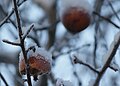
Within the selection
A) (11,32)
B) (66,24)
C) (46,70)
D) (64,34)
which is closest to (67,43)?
(64,34)

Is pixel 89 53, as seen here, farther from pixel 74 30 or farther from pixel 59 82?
pixel 59 82

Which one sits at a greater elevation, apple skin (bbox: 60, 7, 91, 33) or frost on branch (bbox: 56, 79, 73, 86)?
apple skin (bbox: 60, 7, 91, 33)

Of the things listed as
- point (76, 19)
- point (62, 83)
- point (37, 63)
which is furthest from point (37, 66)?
point (76, 19)

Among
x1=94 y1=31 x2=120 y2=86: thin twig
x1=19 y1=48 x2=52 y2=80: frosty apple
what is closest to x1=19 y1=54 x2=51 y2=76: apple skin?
x1=19 y1=48 x2=52 y2=80: frosty apple

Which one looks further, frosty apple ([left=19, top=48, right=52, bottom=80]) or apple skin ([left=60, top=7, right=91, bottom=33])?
apple skin ([left=60, top=7, right=91, bottom=33])

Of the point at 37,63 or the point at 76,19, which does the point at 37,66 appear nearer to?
the point at 37,63

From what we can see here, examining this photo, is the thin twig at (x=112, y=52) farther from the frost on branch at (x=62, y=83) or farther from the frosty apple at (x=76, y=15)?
the frosty apple at (x=76, y=15)

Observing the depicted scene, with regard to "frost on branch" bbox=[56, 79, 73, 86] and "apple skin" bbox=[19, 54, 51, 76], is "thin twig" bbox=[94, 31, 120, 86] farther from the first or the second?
"apple skin" bbox=[19, 54, 51, 76]

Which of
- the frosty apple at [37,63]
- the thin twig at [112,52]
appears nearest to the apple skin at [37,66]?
the frosty apple at [37,63]
